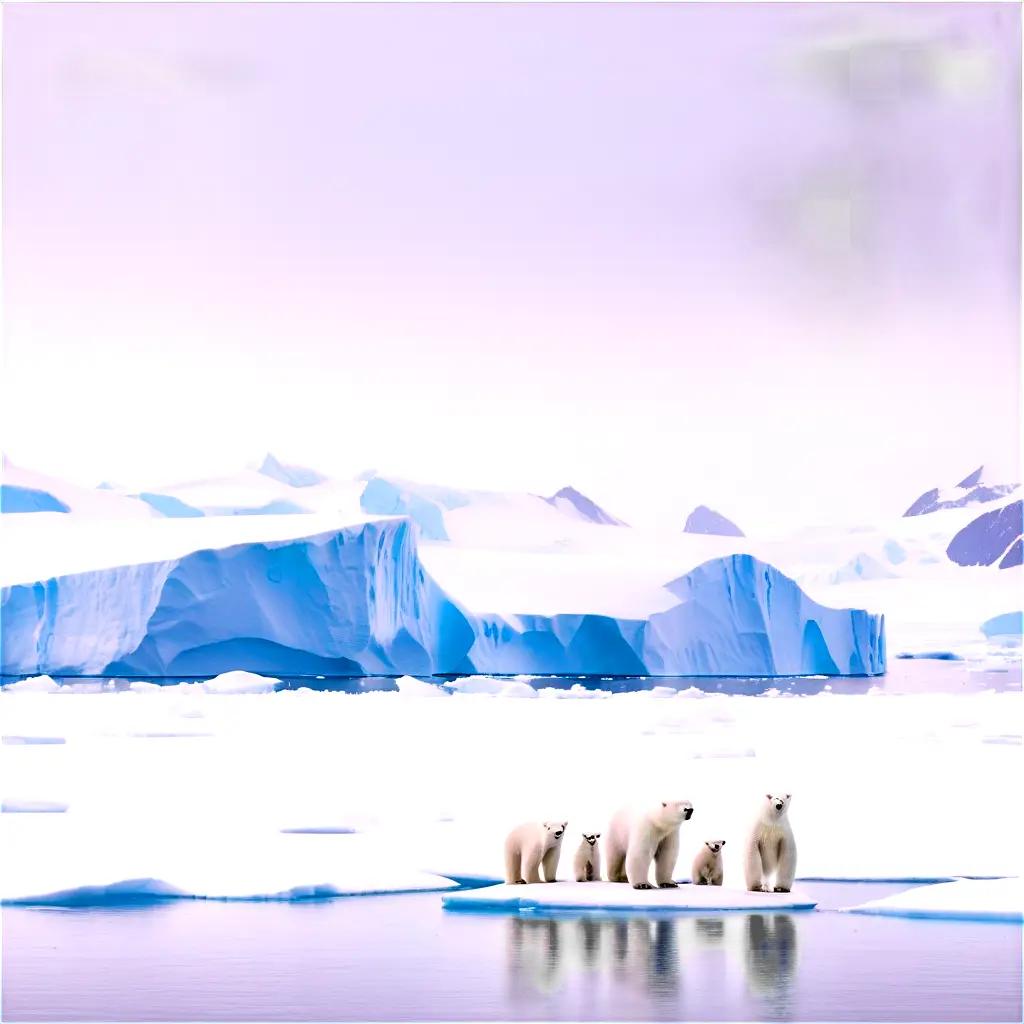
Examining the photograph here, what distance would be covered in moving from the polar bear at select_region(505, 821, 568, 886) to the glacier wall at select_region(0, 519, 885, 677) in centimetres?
1244

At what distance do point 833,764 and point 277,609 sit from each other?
31.9 ft

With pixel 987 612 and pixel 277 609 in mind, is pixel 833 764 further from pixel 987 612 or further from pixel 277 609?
pixel 987 612

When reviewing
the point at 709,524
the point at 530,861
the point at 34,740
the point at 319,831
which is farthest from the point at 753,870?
the point at 709,524

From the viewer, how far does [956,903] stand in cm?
451

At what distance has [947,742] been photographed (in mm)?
10094

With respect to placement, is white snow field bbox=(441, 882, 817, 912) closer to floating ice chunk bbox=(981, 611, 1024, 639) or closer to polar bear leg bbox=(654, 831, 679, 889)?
polar bear leg bbox=(654, 831, 679, 889)

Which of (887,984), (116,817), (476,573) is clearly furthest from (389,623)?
(887,984)

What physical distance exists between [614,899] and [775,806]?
0.52m

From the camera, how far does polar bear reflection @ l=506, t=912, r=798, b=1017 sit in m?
3.55

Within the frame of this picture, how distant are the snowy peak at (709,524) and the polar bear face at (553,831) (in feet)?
67.8

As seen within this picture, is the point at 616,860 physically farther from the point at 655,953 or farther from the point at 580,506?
the point at 580,506

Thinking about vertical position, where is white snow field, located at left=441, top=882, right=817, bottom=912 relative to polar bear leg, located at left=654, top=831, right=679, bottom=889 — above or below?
below

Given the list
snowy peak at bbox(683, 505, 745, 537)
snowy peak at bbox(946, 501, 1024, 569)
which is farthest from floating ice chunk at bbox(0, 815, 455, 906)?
snowy peak at bbox(946, 501, 1024, 569)

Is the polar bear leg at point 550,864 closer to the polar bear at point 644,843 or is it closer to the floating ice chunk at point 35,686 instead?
the polar bear at point 644,843
